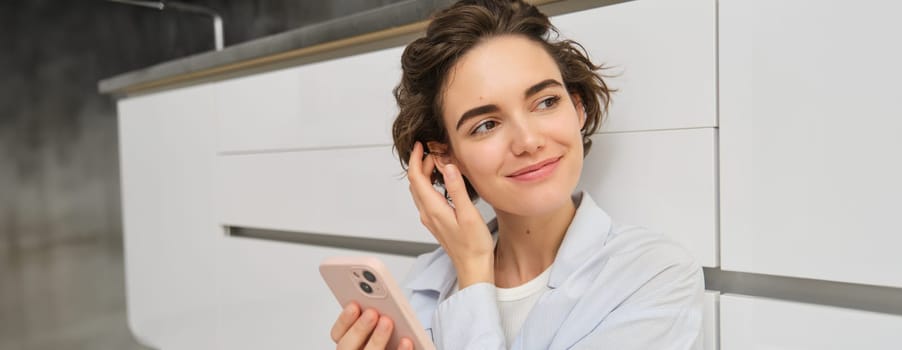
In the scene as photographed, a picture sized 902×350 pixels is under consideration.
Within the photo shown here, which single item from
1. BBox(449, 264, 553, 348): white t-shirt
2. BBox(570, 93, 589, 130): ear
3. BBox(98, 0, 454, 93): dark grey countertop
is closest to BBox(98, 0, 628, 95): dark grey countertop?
BBox(98, 0, 454, 93): dark grey countertop

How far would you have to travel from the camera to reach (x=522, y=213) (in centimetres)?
77

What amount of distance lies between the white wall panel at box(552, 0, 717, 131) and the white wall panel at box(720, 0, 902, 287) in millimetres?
23

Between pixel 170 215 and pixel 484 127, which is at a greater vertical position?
pixel 484 127

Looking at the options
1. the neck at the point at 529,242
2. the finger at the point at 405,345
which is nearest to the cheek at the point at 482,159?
the neck at the point at 529,242

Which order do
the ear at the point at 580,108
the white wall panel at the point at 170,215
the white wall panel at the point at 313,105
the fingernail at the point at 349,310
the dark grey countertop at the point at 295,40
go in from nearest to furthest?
the fingernail at the point at 349,310, the ear at the point at 580,108, the dark grey countertop at the point at 295,40, the white wall panel at the point at 313,105, the white wall panel at the point at 170,215

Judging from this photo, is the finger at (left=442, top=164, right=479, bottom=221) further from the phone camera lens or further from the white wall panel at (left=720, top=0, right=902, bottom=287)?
the white wall panel at (left=720, top=0, right=902, bottom=287)

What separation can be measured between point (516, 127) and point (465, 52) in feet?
0.40

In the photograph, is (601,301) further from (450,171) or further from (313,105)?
(313,105)

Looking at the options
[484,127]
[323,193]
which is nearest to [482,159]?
[484,127]

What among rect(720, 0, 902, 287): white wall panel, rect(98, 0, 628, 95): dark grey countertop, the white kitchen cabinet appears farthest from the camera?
the white kitchen cabinet

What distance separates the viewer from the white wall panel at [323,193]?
1122mm

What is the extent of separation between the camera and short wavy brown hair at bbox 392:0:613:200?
80 centimetres

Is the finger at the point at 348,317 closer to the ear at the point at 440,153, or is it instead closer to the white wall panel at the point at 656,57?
the ear at the point at 440,153

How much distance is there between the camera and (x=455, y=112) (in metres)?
0.79
